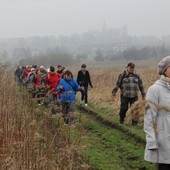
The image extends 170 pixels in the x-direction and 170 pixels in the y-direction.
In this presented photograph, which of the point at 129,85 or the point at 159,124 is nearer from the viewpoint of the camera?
the point at 159,124

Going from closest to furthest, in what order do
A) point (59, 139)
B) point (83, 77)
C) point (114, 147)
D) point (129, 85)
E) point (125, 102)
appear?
point (59, 139)
point (114, 147)
point (129, 85)
point (125, 102)
point (83, 77)

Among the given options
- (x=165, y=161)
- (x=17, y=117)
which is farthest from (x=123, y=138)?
(x=165, y=161)

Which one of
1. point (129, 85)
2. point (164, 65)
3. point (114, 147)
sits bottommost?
point (114, 147)

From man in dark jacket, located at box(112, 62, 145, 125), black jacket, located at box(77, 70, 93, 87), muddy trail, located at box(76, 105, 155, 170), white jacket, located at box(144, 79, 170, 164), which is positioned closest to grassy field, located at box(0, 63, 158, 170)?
muddy trail, located at box(76, 105, 155, 170)

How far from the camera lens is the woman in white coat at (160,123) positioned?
4984 mm

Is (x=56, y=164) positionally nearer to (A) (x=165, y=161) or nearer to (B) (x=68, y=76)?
(A) (x=165, y=161)

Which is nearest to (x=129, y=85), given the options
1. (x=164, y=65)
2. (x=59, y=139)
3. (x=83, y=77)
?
(x=83, y=77)

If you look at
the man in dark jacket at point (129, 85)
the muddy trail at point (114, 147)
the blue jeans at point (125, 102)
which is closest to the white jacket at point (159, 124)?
the muddy trail at point (114, 147)

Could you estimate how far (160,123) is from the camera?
199 inches

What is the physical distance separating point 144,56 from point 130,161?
87.9 m

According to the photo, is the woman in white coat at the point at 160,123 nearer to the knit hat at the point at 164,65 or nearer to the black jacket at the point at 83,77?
the knit hat at the point at 164,65

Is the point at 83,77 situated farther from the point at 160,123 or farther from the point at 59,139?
the point at 160,123

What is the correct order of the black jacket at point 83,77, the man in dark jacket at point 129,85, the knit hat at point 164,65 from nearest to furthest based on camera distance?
Result: the knit hat at point 164,65, the man in dark jacket at point 129,85, the black jacket at point 83,77

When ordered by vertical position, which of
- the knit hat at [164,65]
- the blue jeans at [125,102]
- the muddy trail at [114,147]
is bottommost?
the muddy trail at [114,147]
